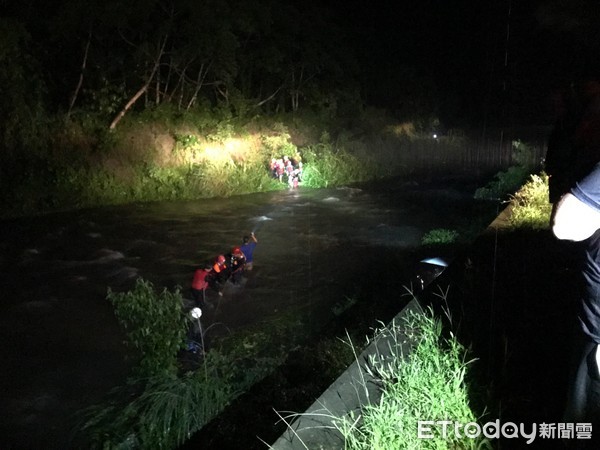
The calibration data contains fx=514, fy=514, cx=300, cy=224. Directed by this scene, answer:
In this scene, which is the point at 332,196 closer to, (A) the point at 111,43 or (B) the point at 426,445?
(A) the point at 111,43

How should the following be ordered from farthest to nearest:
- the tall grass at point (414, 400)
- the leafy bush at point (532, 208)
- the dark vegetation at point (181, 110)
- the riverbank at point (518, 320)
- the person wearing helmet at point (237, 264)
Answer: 1. the dark vegetation at point (181, 110)
2. the person wearing helmet at point (237, 264)
3. the leafy bush at point (532, 208)
4. the riverbank at point (518, 320)
5. the tall grass at point (414, 400)

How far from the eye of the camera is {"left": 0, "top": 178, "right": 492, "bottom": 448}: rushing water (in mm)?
6707

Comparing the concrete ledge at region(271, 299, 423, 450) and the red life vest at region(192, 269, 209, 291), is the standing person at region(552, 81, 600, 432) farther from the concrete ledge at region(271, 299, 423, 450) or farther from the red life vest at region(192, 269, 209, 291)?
the red life vest at region(192, 269, 209, 291)

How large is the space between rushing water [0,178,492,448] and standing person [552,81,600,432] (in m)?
4.92

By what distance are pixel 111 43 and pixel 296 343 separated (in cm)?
1722

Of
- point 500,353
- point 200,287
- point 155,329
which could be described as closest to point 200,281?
point 200,287

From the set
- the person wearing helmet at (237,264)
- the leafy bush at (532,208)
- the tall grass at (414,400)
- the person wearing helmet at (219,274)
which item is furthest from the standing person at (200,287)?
the leafy bush at (532,208)

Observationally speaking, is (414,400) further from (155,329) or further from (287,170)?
(287,170)

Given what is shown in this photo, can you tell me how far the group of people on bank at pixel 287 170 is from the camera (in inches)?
965

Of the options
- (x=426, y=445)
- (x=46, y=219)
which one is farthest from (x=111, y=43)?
(x=426, y=445)

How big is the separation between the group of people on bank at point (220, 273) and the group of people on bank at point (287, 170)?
1326 centimetres

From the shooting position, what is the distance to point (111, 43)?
2014 centimetres

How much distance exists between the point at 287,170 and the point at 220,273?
1529cm

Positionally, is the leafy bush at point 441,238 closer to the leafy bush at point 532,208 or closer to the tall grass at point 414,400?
the leafy bush at point 532,208
